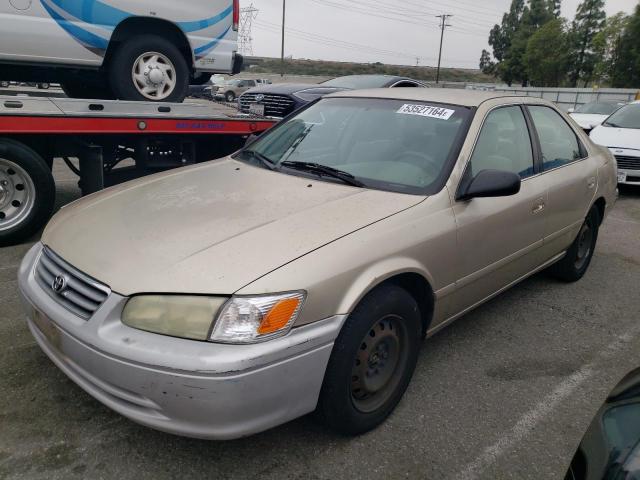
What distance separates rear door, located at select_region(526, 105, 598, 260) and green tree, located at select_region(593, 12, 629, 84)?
50.8 meters

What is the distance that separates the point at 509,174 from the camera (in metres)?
2.78

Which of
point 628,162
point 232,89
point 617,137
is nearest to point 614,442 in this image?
point 628,162

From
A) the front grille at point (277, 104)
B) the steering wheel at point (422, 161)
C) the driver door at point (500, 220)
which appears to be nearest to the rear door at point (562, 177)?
the driver door at point (500, 220)

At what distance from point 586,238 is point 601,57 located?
177 ft

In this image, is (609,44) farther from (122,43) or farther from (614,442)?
(614,442)

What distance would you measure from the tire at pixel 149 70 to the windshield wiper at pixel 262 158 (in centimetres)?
254

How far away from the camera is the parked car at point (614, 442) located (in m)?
1.34

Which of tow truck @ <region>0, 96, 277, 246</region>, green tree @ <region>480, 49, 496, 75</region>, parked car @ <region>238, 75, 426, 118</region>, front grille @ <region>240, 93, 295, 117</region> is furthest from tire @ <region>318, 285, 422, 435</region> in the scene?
green tree @ <region>480, 49, 496, 75</region>

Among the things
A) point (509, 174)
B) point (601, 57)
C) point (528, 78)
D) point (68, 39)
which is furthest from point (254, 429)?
point (528, 78)

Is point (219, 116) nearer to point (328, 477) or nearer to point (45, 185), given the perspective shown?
point (45, 185)

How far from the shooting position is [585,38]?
2185 inches

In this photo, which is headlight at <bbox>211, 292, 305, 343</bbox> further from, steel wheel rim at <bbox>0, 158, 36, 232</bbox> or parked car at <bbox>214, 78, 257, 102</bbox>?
parked car at <bbox>214, 78, 257, 102</bbox>

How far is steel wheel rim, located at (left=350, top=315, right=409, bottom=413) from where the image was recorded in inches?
92.6

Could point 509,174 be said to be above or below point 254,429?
above
